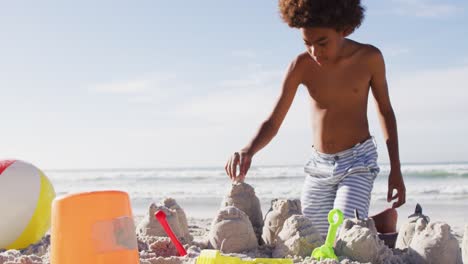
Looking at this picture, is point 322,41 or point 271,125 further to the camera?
point 271,125

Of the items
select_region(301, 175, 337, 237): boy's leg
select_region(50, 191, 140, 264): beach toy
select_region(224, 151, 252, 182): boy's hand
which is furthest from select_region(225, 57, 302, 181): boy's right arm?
select_region(50, 191, 140, 264): beach toy

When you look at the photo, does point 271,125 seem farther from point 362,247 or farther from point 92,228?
point 92,228

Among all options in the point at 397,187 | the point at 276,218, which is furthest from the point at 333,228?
the point at 397,187

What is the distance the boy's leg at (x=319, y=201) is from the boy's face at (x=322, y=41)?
2.79ft

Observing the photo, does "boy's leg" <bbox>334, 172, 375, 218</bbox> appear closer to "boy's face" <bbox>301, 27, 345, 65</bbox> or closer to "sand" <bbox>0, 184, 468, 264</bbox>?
"sand" <bbox>0, 184, 468, 264</bbox>

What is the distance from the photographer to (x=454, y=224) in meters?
6.54

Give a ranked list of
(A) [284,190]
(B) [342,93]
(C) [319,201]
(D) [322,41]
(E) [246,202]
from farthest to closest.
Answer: (A) [284,190] < (C) [319,201] < (B) [342,93] < (D) [322,41] < (E) [246,202]

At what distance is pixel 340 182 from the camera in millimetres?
4000

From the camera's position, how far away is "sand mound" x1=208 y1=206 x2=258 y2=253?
2984 millimetres

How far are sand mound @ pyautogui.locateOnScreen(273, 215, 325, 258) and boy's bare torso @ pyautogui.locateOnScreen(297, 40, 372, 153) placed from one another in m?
1.18

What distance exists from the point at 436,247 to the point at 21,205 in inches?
99.8

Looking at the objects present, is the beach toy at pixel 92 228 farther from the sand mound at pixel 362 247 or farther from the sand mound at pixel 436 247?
the sand mound at pixel 436 247

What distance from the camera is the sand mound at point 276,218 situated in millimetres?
3115

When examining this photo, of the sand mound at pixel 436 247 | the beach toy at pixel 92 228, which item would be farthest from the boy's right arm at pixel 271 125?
the beach toy at pixel 92 228
